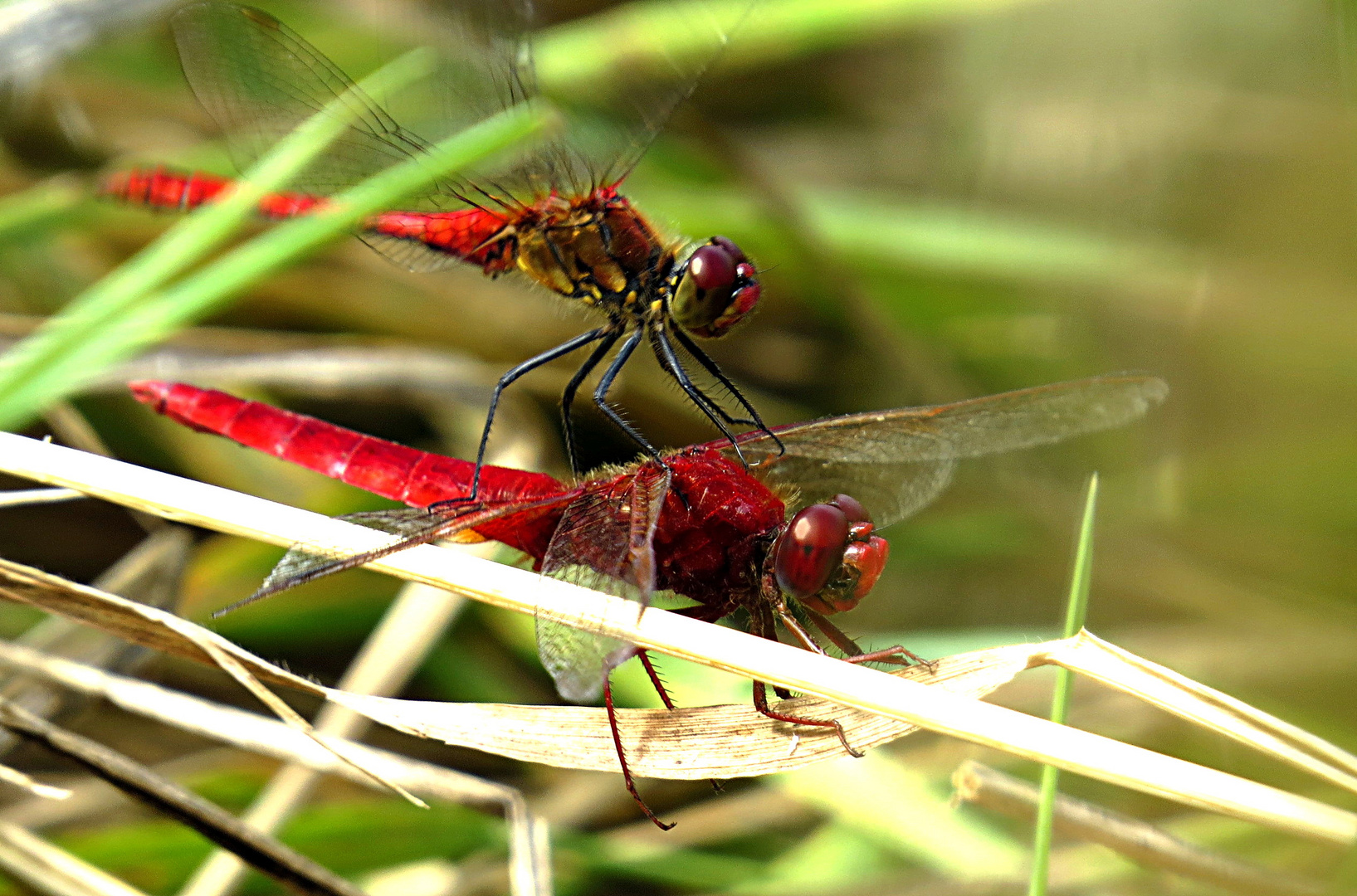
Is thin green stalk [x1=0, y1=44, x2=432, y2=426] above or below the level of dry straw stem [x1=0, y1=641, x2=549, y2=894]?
above

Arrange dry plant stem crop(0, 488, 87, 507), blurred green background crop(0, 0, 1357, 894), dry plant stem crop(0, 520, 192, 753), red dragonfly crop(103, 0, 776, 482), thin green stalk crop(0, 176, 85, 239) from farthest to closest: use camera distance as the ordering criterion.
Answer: thin green stalk crop(0, 176, 85, 239) < blurred green background crop(0, 0, 1357, 894) < red dragonfly crop(103, 0, 776, 482) < dry plant stem crop(0, 520, 192, 753) < dry plant stem crop(0, 488, 87, 507)

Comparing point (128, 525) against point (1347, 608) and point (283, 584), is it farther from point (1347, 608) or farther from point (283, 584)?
point (1347, 608)

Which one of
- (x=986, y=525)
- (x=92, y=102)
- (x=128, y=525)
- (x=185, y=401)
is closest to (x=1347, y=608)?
(x=986, y=525)

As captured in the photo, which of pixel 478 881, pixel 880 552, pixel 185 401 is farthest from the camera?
pixel 478 881

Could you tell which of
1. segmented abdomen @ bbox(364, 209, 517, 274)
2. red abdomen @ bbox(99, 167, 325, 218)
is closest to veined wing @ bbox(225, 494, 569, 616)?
segmented abdomen @ bbox(364, 209, 517, 274)


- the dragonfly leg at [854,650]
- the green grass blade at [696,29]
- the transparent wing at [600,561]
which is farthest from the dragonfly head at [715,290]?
the green grass blade at [696,29]

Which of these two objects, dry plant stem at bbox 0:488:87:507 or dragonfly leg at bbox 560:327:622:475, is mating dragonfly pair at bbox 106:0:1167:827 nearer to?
dragonfly leg at bbox 560:327:622:475
